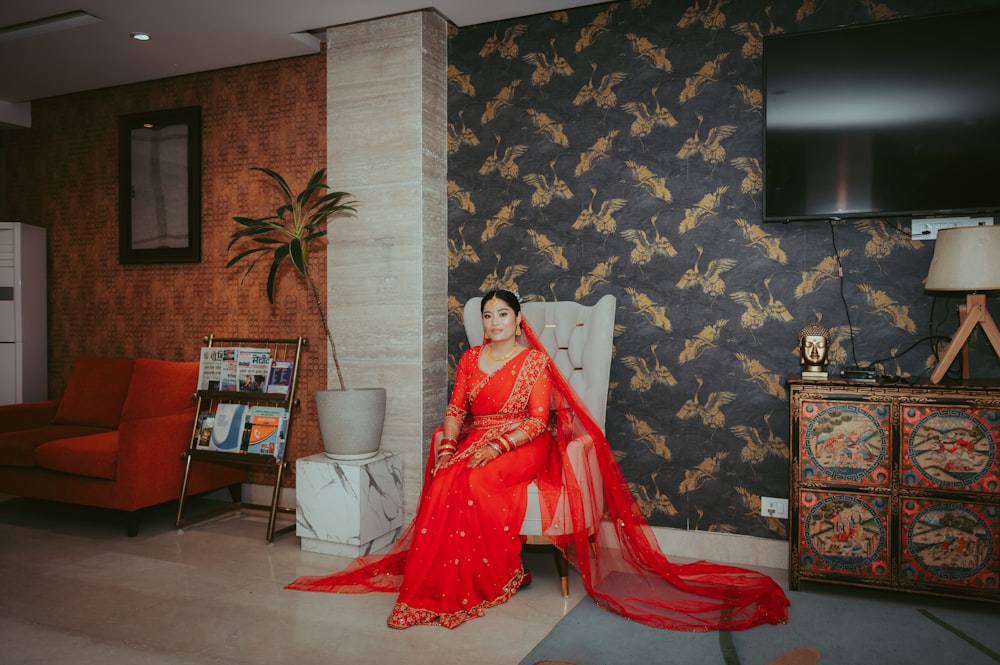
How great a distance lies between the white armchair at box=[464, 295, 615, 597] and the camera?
3.26 m

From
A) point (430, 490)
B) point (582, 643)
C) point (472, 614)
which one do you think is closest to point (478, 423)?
point (430, 490)

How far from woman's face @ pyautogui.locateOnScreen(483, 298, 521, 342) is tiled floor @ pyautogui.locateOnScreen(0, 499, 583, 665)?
1.16 m

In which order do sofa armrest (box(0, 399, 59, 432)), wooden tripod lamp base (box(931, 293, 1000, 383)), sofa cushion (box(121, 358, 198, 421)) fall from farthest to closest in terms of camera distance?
sofa armrest (box(0, 399, 59, 432)) → sofa cushion (box(121, 358, 198, 421)) → wooden tripod lamp base (box(931, 293, 1000, 383))

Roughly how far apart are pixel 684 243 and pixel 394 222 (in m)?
1.60

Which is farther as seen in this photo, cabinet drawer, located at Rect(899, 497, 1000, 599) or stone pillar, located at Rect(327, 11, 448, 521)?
stone pillar, located at Rect(327, 11, 448, 521)

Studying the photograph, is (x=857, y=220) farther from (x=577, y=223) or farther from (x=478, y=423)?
(x=478, y=423)

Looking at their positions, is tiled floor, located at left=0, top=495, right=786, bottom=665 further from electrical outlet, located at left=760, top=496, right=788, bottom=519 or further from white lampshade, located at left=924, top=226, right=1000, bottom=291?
white lampshade, located at left=924, top=226, right=1000, bottom=291

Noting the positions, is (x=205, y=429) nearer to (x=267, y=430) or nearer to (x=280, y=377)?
(x=267, y=430)

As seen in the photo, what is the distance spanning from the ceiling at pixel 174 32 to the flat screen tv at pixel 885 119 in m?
1.20

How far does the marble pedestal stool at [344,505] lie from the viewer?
3385 mm

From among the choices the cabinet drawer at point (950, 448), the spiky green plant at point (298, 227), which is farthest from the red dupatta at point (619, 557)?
the spiky green plant at point (298, 227)

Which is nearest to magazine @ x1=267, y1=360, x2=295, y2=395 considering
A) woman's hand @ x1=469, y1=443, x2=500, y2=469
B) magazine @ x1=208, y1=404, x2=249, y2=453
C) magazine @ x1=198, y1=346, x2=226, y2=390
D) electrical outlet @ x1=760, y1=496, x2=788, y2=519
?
magazine @ x1=208, y1=404, x2=249, y2=453

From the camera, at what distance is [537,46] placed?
3.71 metres

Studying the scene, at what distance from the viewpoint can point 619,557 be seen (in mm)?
2922
